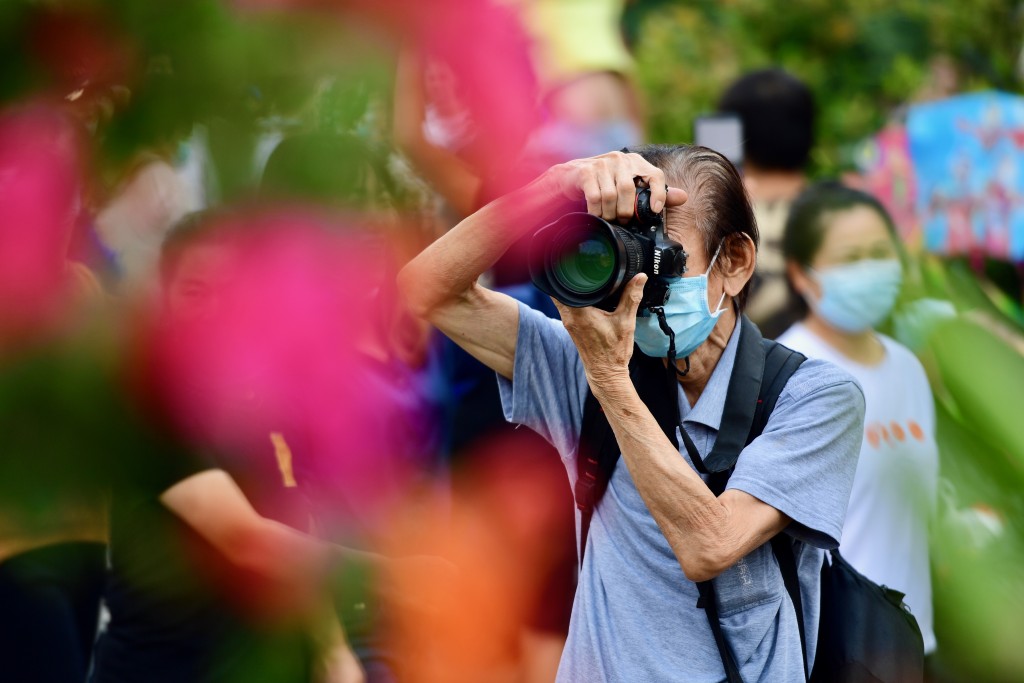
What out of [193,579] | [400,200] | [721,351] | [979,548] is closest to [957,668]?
[979,548]

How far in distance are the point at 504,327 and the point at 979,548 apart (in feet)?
3.21

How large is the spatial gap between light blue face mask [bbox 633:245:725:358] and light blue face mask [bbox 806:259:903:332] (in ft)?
2.84

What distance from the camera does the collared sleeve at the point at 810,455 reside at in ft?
4.10

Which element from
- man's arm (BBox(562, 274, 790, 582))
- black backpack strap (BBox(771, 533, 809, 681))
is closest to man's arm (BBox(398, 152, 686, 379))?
man's arm (BBox(562, 274, 790, 582))

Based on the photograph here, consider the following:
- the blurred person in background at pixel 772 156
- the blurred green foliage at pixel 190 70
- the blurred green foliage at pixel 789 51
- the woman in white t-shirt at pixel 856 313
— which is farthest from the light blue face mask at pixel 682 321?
the blurred green foliage at pixel 789 51

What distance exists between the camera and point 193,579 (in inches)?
58.1

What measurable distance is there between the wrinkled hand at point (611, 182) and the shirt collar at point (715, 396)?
0.75 ft

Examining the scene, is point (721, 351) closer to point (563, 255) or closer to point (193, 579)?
point (563, 255)

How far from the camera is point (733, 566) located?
1.28m

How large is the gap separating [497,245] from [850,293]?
3.44ft

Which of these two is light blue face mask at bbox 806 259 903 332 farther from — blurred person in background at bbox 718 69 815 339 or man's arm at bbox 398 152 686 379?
man's arm at bbox 398 152 686 379

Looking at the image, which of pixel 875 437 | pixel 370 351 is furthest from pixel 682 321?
pixel 875 437

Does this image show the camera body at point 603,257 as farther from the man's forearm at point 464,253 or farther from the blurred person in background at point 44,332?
the blurred person in background at point 44,332

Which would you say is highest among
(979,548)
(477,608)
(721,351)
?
(979,548)
